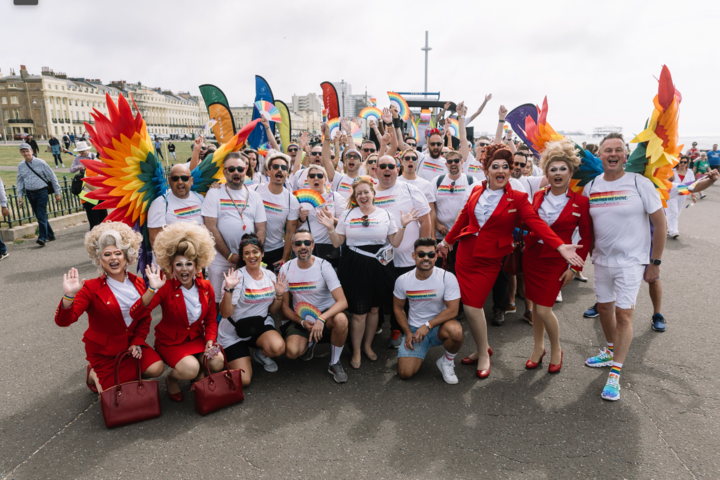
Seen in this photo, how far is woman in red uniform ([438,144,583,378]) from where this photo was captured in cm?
364

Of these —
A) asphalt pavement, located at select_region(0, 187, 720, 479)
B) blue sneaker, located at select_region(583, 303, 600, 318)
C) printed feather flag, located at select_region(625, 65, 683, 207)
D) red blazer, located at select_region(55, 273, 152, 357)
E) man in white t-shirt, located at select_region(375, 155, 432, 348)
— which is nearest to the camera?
asphalt pavement, located at select_region(0, 187, 720, 479)

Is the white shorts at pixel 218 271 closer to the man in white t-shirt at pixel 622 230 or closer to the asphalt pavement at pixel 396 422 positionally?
the asphalt pavement at pixel 396 422

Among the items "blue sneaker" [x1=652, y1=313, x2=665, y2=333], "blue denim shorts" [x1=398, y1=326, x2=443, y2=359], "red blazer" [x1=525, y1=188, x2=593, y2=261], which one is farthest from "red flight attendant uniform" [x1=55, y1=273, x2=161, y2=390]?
"blue sneaker" [x1=652, y1=313, x2=665, y2=333]

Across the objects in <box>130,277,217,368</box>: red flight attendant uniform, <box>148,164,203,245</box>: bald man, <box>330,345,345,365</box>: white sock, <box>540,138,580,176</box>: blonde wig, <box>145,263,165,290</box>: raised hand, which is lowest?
<box>330,345,345,365</box>: white sock

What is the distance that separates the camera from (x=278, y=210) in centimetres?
454

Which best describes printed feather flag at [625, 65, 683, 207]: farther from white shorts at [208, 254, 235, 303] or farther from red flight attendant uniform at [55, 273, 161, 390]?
red flight attendant uniform at [55, 273, 161, 390]

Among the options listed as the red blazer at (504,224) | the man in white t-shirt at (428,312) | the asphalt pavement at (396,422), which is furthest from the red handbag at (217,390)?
the red blazer at (504,224)

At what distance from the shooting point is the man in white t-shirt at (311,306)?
12.6 ft

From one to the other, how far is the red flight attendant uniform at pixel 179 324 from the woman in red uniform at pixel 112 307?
134 mm

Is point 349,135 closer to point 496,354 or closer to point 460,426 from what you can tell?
point 496,354

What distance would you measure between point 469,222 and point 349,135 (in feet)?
9.56

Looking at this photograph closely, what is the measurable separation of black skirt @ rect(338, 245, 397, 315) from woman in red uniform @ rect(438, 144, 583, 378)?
747mm

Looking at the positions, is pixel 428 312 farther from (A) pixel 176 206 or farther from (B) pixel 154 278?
(A) pixel 176 206

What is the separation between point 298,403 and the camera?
3.45 m
